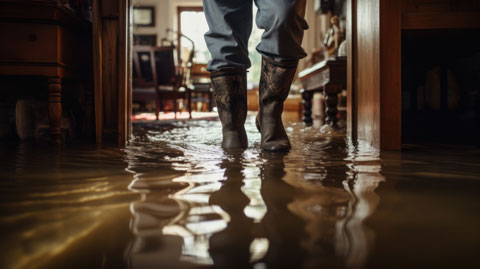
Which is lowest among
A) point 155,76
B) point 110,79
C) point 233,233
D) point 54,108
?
point 233,233

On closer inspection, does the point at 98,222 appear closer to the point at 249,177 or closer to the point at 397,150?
the point at 249,177

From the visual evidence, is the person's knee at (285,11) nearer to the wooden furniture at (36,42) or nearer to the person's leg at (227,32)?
the person's leg at (227,32)

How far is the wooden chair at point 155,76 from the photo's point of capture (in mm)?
4707

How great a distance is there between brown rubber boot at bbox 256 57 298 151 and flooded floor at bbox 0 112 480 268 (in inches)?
13.2

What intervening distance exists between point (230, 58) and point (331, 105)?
170 centimetres

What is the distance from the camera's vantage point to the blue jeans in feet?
4.26

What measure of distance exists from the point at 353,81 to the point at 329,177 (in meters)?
1.10

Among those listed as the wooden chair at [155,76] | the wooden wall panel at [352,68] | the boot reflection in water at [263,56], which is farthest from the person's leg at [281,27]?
the wooden chair at [155,76]

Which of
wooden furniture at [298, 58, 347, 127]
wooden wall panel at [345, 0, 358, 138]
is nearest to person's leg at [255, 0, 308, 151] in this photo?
wooden wall panel at [345, 0, 358, 138]

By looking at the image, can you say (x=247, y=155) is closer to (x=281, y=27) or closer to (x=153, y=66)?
(x=281, y=27)

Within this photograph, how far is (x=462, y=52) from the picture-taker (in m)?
2.07

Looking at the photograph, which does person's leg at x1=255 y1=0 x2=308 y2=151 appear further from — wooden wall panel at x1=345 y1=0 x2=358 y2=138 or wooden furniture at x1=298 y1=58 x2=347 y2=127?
wooden furniture at x1=298 y1=58 x2=347 y2=127

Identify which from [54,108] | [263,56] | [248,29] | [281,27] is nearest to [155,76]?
[54,108]

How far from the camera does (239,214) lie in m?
0.56
